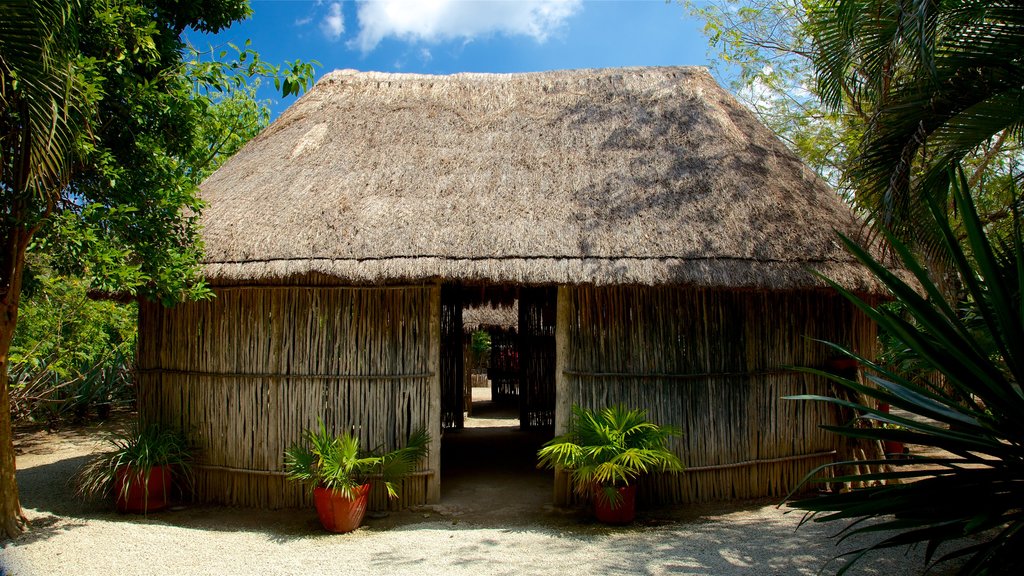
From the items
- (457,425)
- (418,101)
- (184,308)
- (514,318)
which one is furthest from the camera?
(514,318)

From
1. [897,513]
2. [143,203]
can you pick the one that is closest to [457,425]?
[143,203]

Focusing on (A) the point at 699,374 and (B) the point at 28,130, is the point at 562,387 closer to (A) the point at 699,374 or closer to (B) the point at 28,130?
(A) the point at 699,374

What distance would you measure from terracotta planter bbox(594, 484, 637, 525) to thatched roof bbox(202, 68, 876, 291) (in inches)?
69.7

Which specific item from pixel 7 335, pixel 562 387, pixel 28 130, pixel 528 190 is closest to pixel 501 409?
pixel 562 387

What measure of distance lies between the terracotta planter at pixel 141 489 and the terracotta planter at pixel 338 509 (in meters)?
1.65

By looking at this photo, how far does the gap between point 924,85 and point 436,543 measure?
16.9 ft

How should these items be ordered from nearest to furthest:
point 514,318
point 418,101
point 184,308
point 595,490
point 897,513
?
point 897,513 → point 595,490 → point 184,308 → point 418,101 → point 514,318

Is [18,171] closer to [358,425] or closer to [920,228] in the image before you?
[358,425]

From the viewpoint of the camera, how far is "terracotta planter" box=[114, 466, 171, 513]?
18.7ft

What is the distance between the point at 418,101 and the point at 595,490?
16.6 ft

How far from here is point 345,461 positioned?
525cm

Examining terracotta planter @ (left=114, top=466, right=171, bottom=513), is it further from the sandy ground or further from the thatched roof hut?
the thatched roof hut

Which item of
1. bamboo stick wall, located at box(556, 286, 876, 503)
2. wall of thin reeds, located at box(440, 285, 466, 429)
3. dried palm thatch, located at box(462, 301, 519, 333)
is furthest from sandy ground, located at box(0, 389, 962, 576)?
dried palm thatch, located at box(462, 301, 519, 333)

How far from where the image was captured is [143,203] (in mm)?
4906
